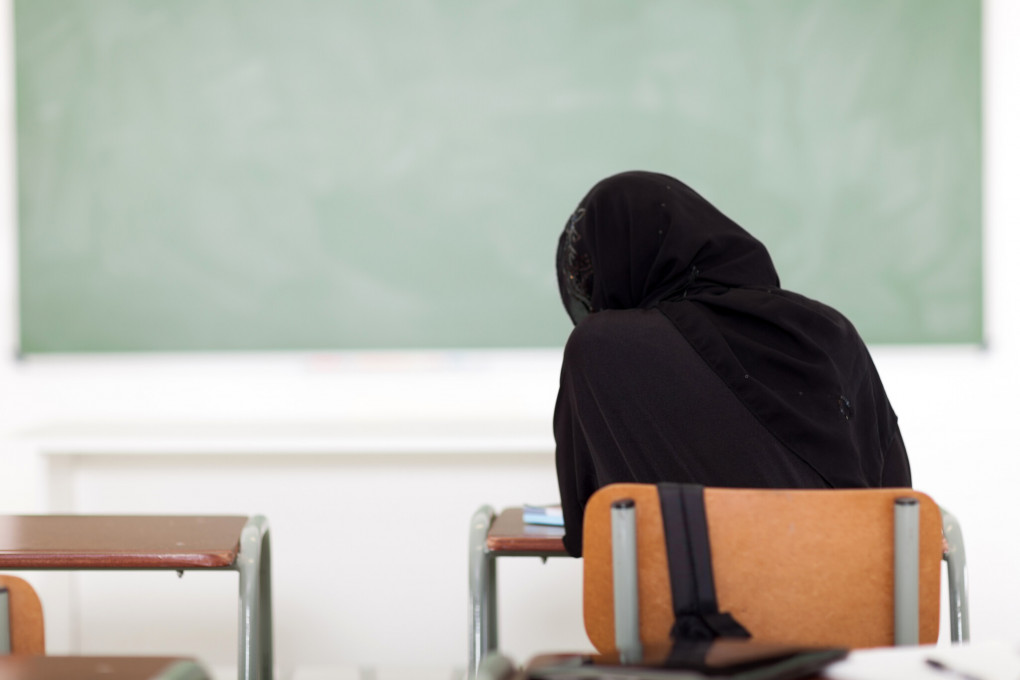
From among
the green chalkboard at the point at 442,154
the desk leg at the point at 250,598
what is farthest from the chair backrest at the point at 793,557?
the green chalkboard at the point at 442,154

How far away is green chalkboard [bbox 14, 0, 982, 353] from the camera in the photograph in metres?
2.62

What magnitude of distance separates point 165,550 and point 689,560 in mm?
944

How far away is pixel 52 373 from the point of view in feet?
8.97

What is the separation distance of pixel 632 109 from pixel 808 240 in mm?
619

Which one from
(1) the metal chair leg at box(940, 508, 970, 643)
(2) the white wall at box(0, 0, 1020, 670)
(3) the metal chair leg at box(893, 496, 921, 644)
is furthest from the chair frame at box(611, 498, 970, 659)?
(2) the white wall at box(0, 0, 1020, 670)

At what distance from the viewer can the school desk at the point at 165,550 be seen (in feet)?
5.10

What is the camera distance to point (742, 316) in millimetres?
1279

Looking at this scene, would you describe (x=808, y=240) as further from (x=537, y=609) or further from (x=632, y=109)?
(x=537, y=609)

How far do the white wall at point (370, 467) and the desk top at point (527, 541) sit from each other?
82cm

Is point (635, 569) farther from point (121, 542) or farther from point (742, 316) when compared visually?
point (121, 542)

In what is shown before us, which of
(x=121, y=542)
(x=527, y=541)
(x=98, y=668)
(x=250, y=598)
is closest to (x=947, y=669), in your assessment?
(x=98, y=668)

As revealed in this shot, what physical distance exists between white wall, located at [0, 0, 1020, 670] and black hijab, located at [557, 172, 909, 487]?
1159mm

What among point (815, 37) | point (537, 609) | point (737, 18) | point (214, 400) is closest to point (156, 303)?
point (214, 400)

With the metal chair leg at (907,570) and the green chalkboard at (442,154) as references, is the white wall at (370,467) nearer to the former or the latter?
the green chalkboard at (442,154)
